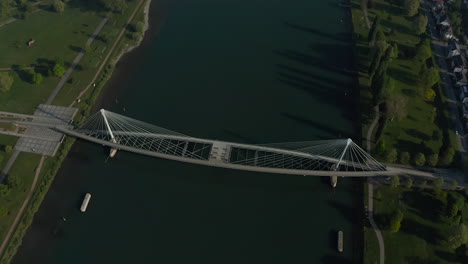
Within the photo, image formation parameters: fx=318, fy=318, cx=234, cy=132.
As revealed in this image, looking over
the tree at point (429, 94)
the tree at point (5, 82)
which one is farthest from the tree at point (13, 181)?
the tree at point (429, 94)

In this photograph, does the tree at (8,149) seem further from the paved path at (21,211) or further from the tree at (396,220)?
the tree at (396,220)

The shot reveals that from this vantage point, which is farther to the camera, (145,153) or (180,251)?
(145,153)

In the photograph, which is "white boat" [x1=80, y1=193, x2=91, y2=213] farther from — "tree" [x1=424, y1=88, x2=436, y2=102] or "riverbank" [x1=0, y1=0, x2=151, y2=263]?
"tree" [x1=424, y1=88, x2=436, y2=102]

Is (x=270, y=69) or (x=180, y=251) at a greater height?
(x=270, y=69)

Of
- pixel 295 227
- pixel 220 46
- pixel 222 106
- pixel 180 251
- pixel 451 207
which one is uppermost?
pixel 220 46

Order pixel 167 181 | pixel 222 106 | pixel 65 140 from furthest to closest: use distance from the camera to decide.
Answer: pixel 222 106 < pixel 65 140 < pixel 167 181

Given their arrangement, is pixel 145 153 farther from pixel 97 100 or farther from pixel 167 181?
pixel 97 100

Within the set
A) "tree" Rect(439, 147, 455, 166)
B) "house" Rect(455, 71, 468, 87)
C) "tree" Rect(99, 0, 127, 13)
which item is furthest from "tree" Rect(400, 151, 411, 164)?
"tree" Rect(99, 0, 127, 13)

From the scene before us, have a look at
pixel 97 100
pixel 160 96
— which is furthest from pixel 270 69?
pixel 97 100
